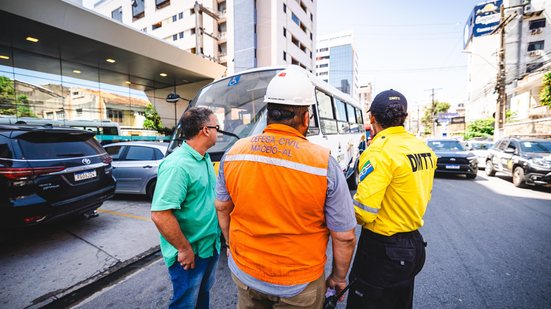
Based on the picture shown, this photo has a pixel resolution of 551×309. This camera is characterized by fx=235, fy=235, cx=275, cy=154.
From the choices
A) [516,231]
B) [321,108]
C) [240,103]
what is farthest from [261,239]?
[516,231]

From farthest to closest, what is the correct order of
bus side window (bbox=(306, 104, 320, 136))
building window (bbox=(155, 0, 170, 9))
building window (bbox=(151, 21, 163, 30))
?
building window (bbox=(151, 21, 163, 30)) < building window (bbox=(155, 0, 170, 9)) < bus side window (bbox=(306, 104, 320, 136))

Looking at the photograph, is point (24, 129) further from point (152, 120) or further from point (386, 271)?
point (152, 120)

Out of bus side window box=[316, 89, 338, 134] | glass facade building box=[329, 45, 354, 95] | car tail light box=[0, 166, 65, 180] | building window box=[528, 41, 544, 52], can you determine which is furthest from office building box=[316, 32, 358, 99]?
car tail light box=[0, 166, 65, 180]

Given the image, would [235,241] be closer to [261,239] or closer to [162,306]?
[261,239]

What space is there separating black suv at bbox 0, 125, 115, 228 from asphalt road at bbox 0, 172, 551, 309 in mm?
699

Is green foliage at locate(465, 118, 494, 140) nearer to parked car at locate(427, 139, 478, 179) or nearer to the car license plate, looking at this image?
parked car at locate(427, 139, 478, 179)

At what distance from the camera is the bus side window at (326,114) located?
466 centimetres

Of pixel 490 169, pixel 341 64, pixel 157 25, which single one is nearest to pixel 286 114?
pixel 490 169

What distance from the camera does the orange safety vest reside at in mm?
1229

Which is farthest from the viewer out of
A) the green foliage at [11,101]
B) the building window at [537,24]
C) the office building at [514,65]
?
the building window at [537,24]

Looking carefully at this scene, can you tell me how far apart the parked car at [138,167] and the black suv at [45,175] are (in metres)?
1.85

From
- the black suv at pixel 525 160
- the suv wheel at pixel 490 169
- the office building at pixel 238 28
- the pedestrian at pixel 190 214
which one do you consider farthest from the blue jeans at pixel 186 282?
the office building at pixel 238 28

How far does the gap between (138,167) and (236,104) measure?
3790 millimetres

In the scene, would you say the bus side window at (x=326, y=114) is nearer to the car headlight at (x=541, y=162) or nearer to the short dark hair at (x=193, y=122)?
the short dark hair at (x=193, y=122)
